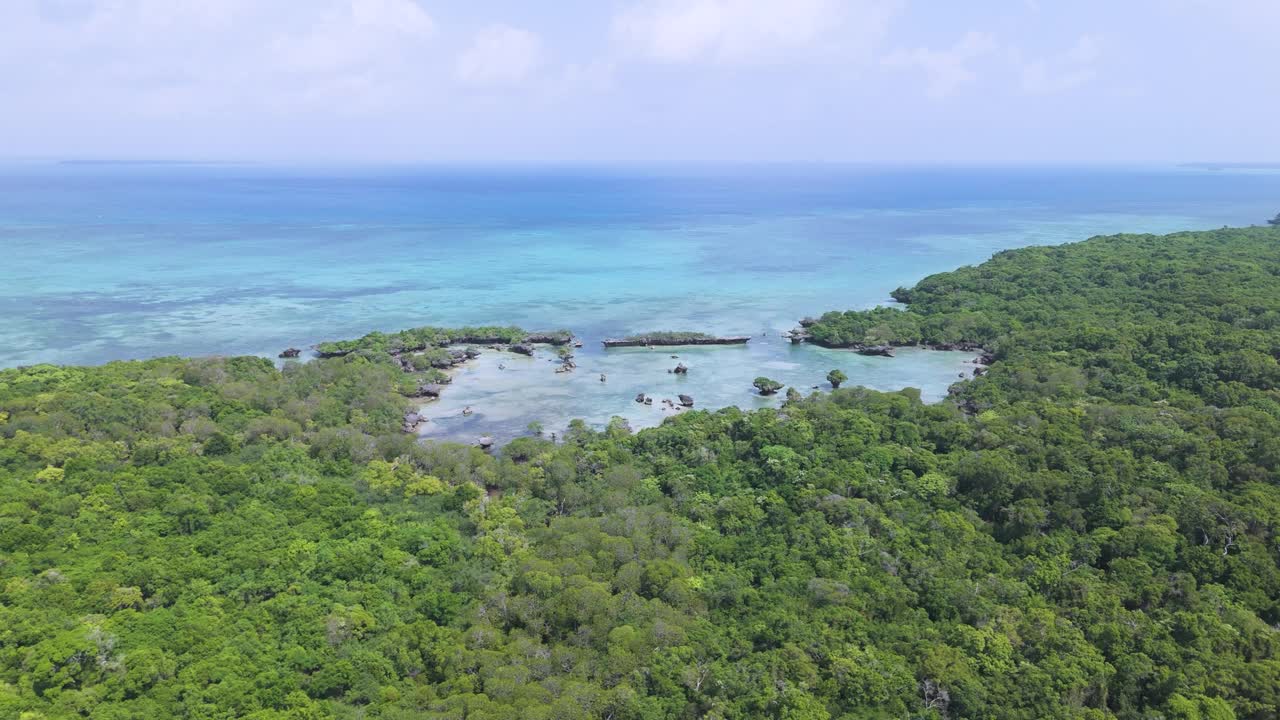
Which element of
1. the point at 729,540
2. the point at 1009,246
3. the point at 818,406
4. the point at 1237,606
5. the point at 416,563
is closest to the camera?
the point at 1237,606

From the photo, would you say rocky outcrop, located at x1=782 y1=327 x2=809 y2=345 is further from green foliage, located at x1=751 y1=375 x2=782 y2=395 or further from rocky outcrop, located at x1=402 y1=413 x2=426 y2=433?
rocky outcrop, located at x1=402 y1=413 x2=426 y2=433

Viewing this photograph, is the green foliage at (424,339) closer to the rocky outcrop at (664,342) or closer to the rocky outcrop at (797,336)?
the rocky outcrop at (664,342)

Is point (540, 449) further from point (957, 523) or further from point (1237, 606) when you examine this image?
point (1237, 606)

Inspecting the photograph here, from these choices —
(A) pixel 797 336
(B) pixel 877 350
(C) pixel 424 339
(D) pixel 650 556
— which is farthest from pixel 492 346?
(D) pixel 650 556

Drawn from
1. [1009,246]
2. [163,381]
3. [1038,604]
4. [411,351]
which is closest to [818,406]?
[1038,604]

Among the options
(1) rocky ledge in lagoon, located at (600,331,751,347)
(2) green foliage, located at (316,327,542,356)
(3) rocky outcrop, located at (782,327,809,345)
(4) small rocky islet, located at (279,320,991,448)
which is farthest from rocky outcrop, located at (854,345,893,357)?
(2) green foliage, located at (316,327,542,356)

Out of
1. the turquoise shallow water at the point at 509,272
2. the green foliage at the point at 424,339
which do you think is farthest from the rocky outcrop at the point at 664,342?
the green foliage at the point at 424,339
